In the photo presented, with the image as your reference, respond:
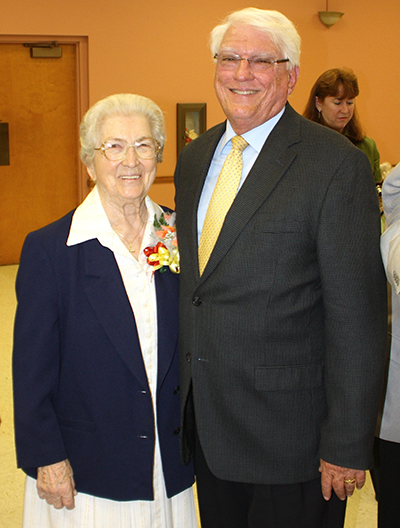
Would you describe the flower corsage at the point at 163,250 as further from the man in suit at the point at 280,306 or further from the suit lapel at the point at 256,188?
the suit lapel at the point at 256,188

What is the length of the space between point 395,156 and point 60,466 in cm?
660

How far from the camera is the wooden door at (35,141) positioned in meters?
6.07

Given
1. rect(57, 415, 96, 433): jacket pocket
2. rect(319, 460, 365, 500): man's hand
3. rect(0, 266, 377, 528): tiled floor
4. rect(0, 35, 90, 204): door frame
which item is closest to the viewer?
rect(319, 460, 365, 500): man's hand

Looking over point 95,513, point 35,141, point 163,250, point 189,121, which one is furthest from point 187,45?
point 95,513

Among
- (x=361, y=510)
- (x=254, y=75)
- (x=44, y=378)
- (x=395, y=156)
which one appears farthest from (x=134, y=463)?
(x=395, y=156)

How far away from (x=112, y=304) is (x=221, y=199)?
0.45 m

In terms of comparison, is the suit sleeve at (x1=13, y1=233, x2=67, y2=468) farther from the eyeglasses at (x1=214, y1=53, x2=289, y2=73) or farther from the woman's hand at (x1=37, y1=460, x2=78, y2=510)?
the eyeglasses at (x1=214, y1=53, x2=289, y2=73)

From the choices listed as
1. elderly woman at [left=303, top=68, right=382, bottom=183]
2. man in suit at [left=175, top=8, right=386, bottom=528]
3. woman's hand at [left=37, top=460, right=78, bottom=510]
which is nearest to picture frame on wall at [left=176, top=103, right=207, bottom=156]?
elderly woman at [left=303, top=68, right=382, bottom=183]

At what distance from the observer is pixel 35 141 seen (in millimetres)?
6309

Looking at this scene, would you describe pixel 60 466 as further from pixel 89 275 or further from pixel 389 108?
pixel 389 108

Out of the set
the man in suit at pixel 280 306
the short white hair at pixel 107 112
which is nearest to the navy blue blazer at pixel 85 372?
the man in suit at pixel 280 306

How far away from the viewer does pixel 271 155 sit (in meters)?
1.69

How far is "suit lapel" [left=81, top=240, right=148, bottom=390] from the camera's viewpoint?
1.73 m

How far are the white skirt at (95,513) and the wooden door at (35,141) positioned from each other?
497 cm
